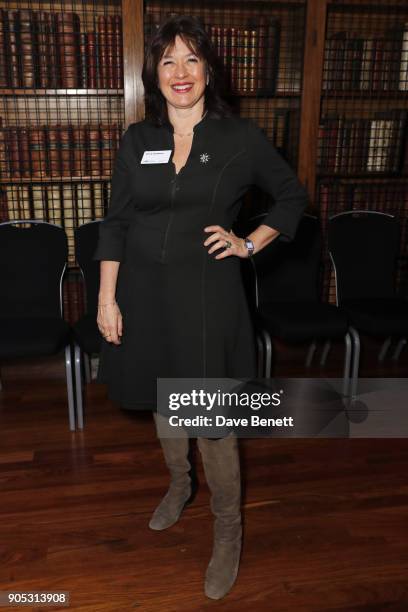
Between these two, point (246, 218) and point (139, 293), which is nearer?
point (139, 293)

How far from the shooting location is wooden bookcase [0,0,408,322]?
10.2ft

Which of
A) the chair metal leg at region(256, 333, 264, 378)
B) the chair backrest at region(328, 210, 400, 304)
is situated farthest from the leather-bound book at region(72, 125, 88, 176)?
the chair backrest at region(328, 210, 400, 304)

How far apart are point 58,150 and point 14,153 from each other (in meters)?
0.26

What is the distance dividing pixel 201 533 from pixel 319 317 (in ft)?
4.67

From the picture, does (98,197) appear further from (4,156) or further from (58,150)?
(4,156)

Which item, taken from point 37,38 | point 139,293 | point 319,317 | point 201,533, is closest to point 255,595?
point 201,533

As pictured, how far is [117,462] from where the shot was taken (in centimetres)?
243

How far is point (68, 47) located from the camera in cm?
311

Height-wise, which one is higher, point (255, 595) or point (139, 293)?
point (139, 293)

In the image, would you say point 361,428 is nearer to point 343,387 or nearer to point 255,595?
point 343,387

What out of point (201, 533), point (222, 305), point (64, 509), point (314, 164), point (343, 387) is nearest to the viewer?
point (222, 305)

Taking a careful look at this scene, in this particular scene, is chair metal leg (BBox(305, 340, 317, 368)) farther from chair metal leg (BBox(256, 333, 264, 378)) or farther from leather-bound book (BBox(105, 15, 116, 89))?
leather-bound book (BBox(105, 15, 116, 89))

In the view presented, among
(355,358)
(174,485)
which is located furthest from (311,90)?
(174,485)

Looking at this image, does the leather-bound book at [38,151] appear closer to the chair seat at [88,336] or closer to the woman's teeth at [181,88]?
the chair seat at [88,336]
